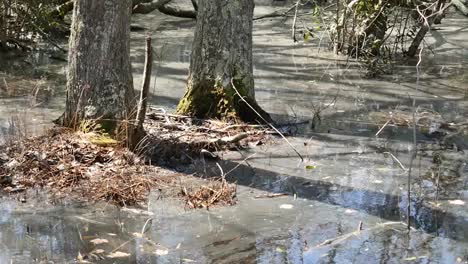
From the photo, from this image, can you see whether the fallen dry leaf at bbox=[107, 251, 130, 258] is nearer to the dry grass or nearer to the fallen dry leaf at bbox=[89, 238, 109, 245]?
the fallen dry leaf at bbox=[89, 238, 109, 245]

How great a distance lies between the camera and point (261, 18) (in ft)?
58.2

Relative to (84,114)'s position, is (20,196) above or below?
below

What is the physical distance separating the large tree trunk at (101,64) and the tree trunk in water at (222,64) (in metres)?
1.31

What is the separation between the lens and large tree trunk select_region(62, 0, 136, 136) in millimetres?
6875

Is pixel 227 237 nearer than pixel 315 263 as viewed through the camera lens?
No

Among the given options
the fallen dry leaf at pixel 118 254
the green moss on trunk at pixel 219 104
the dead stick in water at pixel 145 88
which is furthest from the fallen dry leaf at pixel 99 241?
the green moss on trunk at pixel 219 104

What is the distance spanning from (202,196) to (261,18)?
12.3 m

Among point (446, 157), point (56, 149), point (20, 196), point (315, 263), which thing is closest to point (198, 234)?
point (315, 263)

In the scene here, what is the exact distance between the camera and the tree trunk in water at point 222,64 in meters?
8.09

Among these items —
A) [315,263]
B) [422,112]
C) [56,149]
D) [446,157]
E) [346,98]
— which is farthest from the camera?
[346,98]

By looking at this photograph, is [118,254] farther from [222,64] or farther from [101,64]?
[222,64]

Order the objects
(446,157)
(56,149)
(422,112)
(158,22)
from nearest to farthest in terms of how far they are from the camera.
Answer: (56,149)
(446,157)
(422,112)
(158,22)

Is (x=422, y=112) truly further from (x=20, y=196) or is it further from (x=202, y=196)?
(x=20, y=196)

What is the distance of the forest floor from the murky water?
0.18m
